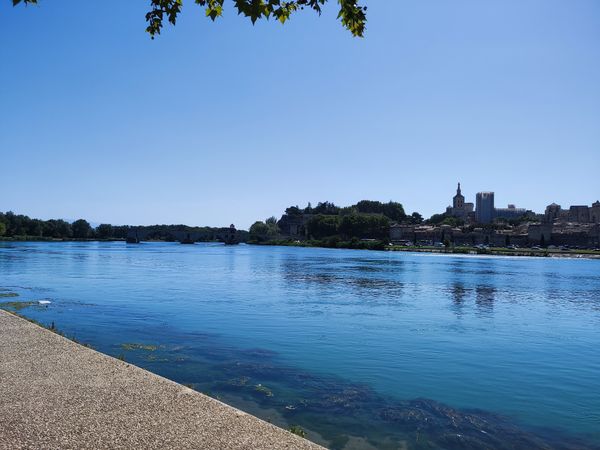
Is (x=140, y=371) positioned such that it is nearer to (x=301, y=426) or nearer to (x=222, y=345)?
(x=301, y=426)

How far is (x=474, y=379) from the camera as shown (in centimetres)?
1630

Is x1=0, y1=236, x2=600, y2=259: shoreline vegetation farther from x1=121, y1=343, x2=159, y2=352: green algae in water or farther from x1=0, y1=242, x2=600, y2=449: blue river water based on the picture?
x1=121, y1=343, x2=159, y2=352: green algae in water

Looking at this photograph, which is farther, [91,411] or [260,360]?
[260,360]

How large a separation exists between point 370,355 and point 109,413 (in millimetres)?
11606

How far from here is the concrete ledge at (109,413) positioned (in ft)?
25.8

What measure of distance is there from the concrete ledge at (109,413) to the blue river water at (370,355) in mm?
2406

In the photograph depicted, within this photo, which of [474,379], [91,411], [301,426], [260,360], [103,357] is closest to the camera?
[91,411]

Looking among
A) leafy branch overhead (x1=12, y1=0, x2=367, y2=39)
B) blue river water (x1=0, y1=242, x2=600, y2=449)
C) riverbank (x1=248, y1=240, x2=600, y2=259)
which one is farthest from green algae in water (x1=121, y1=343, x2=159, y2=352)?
riverbank (x1=248, y1=240, x2=600, y2=259)

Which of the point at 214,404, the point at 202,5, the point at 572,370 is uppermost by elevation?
the point at 202,5

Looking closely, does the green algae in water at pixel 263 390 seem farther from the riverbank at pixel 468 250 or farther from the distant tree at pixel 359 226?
the distant tree at pixel 359 226

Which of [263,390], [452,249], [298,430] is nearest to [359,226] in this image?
[452,249]

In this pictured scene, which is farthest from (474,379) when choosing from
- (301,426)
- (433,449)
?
(301,426)

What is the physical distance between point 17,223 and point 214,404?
212 m

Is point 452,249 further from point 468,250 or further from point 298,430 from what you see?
point 298,430
